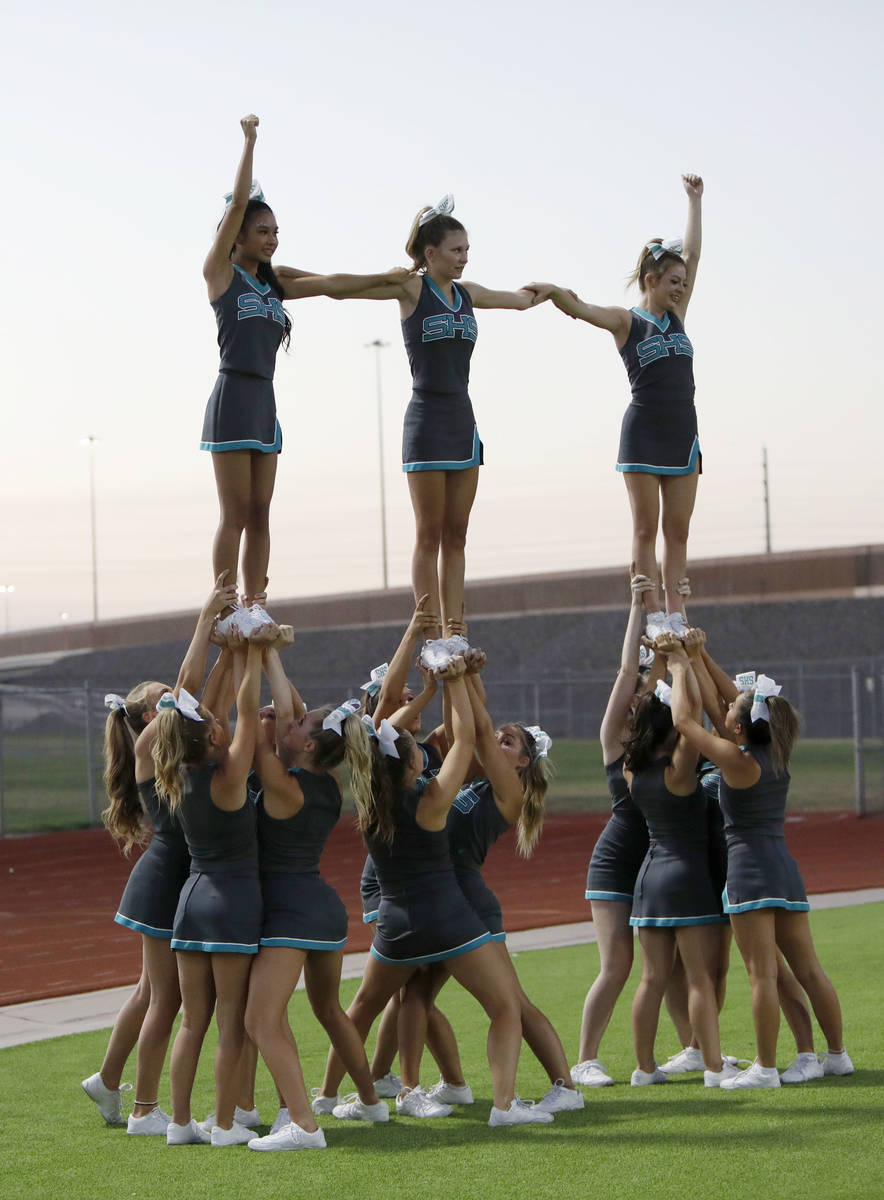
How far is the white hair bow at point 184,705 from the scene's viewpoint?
5742mm

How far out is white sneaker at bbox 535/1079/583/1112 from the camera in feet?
20.7

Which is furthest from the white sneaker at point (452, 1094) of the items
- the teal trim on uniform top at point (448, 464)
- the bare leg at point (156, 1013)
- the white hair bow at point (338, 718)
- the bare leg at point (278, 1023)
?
the teal trim on uniform top at point (448, 464)

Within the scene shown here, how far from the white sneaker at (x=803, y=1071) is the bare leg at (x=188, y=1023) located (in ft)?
8.82

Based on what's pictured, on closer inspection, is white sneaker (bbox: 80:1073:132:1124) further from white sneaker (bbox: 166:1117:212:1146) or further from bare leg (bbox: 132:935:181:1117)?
white sneaker (bbox: 166:1117:212:1146)

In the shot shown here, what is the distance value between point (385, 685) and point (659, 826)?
4.81 ft

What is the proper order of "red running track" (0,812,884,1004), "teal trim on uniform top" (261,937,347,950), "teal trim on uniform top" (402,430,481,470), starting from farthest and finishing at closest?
"red running track" (0,812,884,1004)
"teal trim on uniform top" (402,430,481,470)
"teal trim on uniform top" (261,937,347,950)

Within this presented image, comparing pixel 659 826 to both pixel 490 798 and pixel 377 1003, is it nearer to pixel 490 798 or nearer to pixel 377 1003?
pixel 490 798

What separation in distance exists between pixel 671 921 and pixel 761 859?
0.51 metres

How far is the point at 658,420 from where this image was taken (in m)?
7.01

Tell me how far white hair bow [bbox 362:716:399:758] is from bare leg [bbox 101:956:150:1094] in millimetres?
1509

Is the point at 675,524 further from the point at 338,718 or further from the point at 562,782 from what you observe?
the point at 562,782

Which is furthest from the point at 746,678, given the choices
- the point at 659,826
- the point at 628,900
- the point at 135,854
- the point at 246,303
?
the point at 135,854

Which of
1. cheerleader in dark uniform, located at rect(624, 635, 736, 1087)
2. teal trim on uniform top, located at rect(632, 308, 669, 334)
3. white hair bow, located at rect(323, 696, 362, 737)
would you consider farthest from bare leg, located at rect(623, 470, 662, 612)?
white hair bow, located at rect(323, 696, 362, 737)

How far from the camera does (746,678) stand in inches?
272
